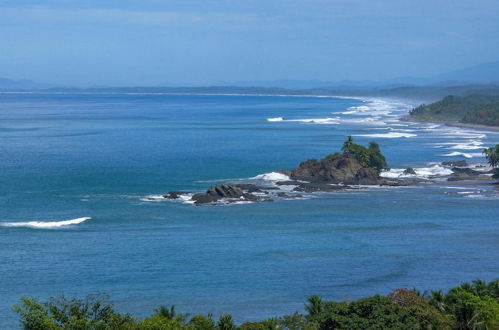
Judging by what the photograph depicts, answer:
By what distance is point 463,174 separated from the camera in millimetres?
86000

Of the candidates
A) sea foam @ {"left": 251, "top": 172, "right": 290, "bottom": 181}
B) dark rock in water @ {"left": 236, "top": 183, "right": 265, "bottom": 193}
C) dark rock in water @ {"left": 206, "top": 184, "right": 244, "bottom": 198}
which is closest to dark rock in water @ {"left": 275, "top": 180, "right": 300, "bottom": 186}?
sea foam @ {"left": 251, "top": 172, "right": 290, "bottom": 181}

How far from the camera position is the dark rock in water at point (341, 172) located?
81.6m

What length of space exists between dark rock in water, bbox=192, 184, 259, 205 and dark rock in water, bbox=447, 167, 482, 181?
2286 centimetres

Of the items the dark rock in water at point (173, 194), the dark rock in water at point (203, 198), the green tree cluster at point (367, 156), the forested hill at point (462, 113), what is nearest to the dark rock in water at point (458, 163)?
the green tree cluster at point (367, 156)

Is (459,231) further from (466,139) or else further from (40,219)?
(466,139)

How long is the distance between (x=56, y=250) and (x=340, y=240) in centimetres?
1832

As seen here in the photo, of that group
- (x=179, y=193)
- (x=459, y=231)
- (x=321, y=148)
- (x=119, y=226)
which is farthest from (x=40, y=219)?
(x=321, y=148)

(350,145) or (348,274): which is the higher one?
(350,145)

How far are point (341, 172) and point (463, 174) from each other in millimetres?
13504

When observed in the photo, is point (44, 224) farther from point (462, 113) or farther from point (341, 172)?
point (462, 113)

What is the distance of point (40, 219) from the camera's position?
6194 centimetres

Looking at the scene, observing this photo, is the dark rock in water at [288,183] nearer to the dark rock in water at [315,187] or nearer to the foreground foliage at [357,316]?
the dark rock in water at [315,187]

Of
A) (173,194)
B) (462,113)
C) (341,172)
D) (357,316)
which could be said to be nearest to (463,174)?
(341,172)

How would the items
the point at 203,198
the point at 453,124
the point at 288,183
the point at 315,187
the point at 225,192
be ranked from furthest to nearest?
the point at 453,124
the point at 288,183
the point at 315,187
the point at 225,192
the point at 203,198
